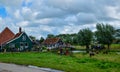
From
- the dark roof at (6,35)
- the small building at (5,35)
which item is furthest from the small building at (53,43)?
the small building at (5,35)

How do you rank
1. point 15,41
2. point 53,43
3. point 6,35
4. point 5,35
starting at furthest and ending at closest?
point 53,43, point 6,35, point 5,35, point 15,41

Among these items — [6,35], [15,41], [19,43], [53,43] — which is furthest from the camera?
[53,43]

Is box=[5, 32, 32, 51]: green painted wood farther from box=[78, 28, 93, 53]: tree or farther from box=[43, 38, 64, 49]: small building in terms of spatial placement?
box=[43, 38, 64, 49]: small building

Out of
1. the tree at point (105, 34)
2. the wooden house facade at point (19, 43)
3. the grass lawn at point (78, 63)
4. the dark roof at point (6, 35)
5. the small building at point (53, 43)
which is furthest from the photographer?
the small building at point (53, 43)

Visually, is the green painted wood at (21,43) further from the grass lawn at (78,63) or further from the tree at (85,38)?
the grass lawn at (78,63)

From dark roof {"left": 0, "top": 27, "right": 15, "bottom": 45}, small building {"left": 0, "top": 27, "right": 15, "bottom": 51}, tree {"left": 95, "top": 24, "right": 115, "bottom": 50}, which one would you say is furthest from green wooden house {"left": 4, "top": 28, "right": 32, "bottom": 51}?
tree {"left": 95, "top": 24, "right": 115, "bottom": 50}

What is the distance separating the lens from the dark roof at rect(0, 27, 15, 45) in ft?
269

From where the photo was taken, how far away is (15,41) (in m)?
81.2

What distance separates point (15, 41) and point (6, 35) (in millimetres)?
4713

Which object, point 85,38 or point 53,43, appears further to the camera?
point 53,43

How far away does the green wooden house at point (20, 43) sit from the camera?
79.6 m

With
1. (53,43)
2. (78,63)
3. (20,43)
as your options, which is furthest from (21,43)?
(78,63)

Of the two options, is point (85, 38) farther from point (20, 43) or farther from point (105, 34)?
point (20, 43)

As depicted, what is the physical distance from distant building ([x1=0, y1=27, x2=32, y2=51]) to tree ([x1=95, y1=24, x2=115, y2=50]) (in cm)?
2208
